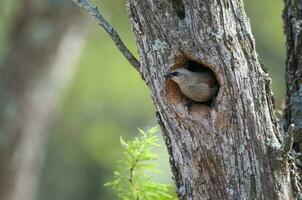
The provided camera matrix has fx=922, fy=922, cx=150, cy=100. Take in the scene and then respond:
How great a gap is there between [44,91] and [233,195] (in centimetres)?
504

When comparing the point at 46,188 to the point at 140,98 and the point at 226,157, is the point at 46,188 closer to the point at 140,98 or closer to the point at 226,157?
the point at 140,98

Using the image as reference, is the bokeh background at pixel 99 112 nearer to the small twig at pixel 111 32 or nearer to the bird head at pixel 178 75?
the small twig at pixel 111 32

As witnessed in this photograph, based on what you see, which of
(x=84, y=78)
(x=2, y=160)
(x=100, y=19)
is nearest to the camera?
(x=100, y=19)

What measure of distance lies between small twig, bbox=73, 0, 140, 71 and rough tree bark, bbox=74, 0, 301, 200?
6.1 inches

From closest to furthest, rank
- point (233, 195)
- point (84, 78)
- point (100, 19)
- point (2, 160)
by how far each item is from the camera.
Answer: point (233, 195) → point (100, 19) → point (2, 160) → point (84, 78)

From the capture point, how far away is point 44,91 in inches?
344

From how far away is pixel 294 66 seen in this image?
4695mm

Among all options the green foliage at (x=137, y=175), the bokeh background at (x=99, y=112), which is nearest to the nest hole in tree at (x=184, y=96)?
the green foliage at (x=137, y=175)

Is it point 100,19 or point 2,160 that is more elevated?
point 2,160

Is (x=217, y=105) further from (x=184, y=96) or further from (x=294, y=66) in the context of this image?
(x=294, y=66)

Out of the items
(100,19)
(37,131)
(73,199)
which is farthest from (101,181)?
(100,19)

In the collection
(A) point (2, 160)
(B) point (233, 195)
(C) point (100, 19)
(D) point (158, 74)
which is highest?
(A) point (2, 160)

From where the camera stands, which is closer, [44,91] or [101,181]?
[44,91]

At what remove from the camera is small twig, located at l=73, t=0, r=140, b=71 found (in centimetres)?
419
